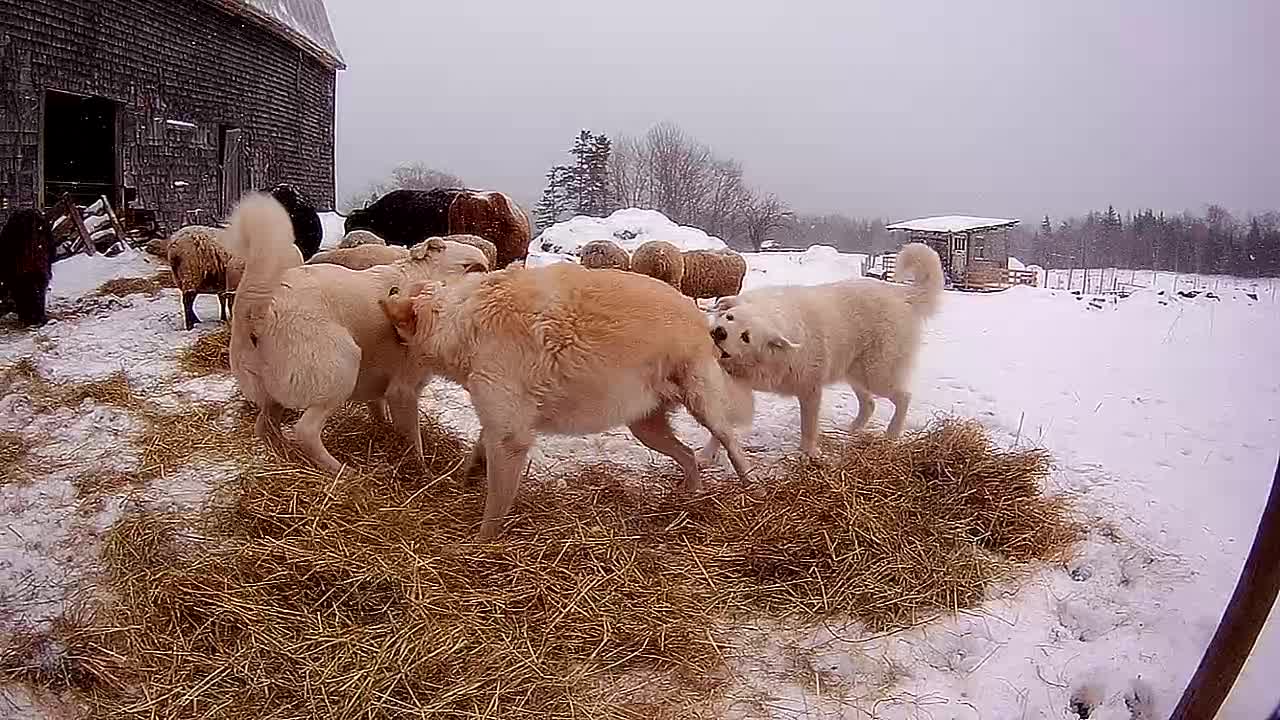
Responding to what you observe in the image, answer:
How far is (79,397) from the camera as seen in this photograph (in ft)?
10.7

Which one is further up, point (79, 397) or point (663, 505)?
point (79, 397)

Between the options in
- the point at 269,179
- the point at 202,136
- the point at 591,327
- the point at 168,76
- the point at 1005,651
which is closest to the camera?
the point at 1005,651

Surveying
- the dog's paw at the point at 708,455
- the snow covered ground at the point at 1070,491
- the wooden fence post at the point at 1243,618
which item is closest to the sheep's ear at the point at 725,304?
the snow covered ground at the point at 1070,491

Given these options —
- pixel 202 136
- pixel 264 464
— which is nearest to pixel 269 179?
pixel 202 136

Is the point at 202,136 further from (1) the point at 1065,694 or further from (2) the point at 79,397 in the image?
(1) the point at 1065,694

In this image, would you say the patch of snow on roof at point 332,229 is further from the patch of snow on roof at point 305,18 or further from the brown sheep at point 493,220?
the brown sheep at point 493,220

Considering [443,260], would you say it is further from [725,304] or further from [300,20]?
[300,20]

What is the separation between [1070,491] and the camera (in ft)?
10.2

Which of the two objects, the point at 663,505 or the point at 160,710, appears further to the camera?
the point at 663,505

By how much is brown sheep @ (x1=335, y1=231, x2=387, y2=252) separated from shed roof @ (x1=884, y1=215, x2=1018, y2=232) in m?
3.54

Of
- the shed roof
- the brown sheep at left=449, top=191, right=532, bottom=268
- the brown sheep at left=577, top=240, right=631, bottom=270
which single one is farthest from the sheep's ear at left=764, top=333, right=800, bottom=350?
the brown sheep at left=449, top=191, right=532, bottom=268

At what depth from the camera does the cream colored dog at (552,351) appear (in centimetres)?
279

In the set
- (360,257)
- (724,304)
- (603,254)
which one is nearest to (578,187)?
(603,254)

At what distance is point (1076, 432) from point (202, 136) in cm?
414
